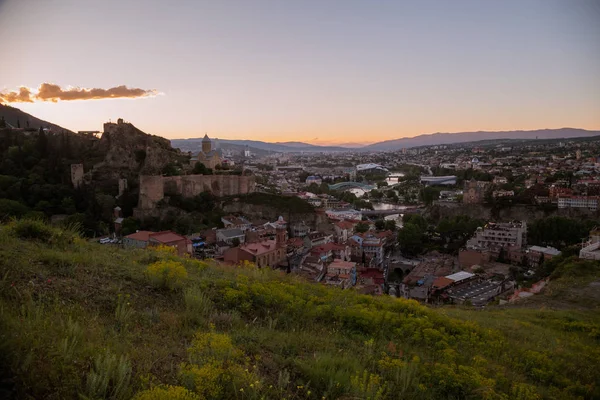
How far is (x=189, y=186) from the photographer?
2948 cm

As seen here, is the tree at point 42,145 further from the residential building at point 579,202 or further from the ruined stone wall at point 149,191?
the residential building at point 579,202

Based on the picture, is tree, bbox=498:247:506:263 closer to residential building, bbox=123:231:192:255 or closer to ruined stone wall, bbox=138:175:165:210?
residential building, bbox=123:231:192:255

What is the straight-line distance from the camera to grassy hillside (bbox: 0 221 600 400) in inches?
90.6

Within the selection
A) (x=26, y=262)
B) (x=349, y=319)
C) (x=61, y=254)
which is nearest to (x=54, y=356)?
(x=26, y=262)

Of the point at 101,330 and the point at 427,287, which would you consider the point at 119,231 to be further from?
the point at 101,330

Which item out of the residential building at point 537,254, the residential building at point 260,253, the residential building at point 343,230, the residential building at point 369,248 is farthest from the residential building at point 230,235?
the residential building at point 537,254

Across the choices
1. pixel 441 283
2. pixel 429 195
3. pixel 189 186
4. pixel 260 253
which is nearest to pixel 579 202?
pixel 429 195

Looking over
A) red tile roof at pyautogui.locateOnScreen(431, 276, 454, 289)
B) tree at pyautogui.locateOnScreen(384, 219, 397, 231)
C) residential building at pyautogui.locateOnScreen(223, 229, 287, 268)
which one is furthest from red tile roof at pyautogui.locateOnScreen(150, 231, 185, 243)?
tree at pyautogui.locateOnScreen(384, 219, 397, 231)

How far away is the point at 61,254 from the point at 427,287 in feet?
53.6

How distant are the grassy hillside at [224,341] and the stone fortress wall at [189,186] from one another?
70.8ft

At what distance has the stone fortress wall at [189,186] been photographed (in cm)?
2619

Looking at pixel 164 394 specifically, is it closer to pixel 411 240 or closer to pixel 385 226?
pixel 411 240

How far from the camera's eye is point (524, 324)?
6496 millimetres

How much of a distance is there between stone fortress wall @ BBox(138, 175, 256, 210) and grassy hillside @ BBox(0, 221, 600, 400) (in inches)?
850
